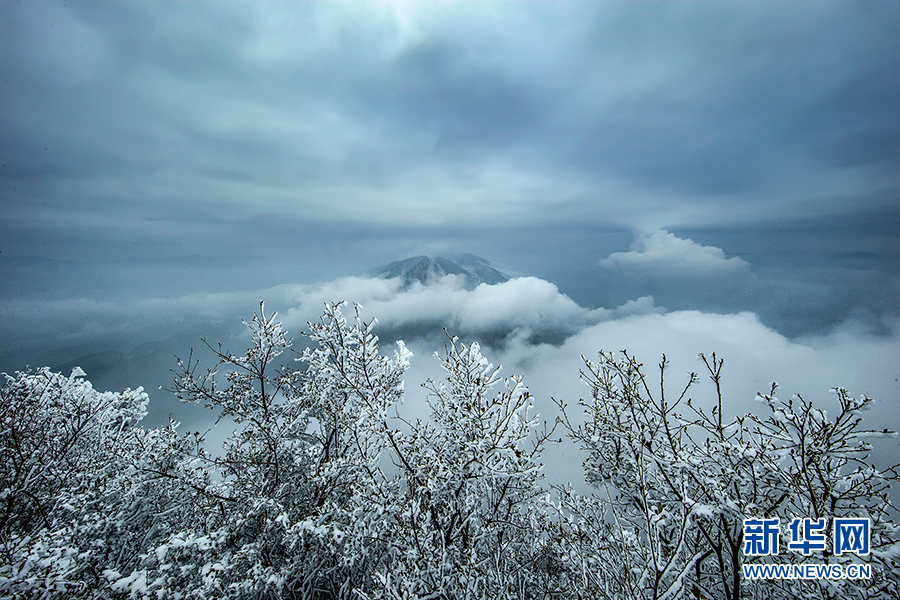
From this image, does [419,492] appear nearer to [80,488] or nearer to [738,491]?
[738,491]

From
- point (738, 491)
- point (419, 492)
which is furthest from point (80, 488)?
point (738, 491)

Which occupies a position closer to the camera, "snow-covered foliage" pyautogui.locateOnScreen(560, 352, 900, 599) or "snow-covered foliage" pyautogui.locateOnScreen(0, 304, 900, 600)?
"snow-covered foliage" pyautogui.locateOnScreen(560, 352, 900, 599)

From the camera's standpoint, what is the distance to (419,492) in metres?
6.12

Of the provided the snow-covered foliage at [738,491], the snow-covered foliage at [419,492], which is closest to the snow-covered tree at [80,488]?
the snow-covered foliage at [419,492]

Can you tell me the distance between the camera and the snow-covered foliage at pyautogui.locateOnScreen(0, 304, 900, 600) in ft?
17.1

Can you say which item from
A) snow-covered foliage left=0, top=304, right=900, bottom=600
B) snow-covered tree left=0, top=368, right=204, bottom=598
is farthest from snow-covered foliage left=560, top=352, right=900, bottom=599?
snow-covered tree left=0, top=368, right=204, bottom=598

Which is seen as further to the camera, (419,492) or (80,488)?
(80,488)

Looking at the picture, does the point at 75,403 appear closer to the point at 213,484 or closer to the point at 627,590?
the point at 213,484

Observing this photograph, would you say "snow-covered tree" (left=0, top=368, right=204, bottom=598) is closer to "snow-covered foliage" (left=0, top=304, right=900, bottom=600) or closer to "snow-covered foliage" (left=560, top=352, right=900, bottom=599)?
"snow-covered foliage" (left=0, top=304, right=900, bottom=600)

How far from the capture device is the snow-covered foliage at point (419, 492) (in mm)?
5227

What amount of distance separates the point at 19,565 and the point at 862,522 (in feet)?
43.0

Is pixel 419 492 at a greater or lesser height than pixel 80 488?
greater

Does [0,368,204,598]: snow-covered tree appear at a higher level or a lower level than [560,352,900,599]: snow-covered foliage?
lower

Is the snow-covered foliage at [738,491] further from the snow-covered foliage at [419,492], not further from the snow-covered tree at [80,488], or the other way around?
the snow-covered tree at [80,488]
